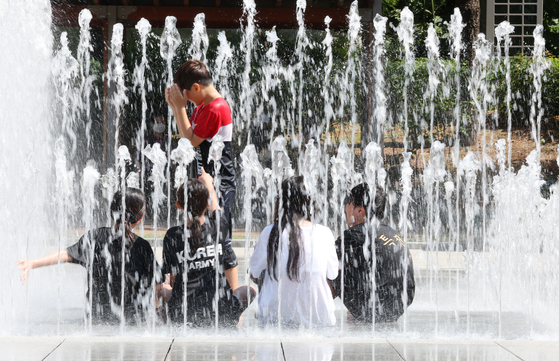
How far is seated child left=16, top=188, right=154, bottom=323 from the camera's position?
399 cm

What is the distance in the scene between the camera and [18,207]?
617 centimetres

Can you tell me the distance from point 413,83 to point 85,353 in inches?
569

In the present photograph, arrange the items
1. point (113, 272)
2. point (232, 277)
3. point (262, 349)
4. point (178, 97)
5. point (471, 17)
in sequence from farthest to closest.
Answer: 1. point (471, 17)
2. point (178, 97)
3. point (232, 277)
4. point (113, 272)
5. point (262, 349)

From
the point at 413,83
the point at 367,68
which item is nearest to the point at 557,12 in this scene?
the point at 413,83

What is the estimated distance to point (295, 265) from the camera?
12.9 ft

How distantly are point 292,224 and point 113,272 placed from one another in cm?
105

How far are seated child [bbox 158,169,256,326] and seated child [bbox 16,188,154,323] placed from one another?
0.16 m

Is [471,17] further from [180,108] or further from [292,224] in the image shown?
[292,224]

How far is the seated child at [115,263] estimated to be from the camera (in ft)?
13.1

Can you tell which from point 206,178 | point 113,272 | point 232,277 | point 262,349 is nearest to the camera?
point 262,349

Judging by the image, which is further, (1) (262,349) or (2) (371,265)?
(2) (371,265)

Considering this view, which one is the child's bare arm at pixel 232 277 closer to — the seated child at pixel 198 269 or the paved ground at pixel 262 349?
the seated child at pixel 198 269

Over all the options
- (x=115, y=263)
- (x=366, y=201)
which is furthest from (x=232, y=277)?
(x=366, y=201)

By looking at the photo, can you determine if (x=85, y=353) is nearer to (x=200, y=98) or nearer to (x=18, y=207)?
(x=200, y=98)
